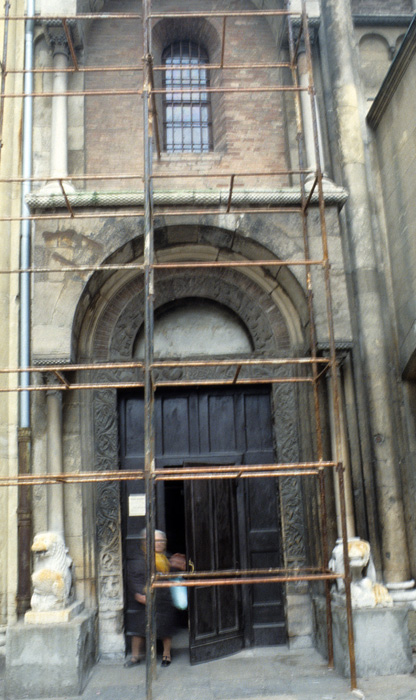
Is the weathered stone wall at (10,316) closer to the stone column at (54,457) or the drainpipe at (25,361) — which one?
the drainpipe at (25,361)

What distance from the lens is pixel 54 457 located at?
738cm

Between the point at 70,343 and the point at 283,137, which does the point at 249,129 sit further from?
the point at 70,343

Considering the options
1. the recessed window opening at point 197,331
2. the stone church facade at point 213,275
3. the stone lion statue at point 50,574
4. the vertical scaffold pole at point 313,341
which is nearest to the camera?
the stone lion statue at point 50,574

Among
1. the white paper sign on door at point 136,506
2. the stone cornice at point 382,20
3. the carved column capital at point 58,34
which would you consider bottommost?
the white paper sign on door at point 136,506

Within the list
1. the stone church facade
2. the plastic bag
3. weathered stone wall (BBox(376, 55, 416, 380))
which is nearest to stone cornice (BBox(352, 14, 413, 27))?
the stone church facade

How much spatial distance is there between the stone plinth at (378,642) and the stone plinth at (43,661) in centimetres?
258

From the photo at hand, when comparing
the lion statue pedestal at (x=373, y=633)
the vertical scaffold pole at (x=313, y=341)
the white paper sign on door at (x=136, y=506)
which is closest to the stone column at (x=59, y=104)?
the vertical scaffold pole at (x=313, y=341)

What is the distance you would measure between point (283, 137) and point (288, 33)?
4.40ft

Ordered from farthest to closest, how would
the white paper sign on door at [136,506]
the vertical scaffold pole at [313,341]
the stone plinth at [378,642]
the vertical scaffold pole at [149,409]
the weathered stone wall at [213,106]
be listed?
1. the weathered stone wall at [213,106]
2. the white paper sign on door at [136,506]
3. the vertical scaffold pole at [313,341]
4. the stone plinth at [378,642]
5. the vertical scaffold pole at [149,409]

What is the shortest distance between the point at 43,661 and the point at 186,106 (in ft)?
24.2

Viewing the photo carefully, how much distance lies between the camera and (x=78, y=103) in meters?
8.86

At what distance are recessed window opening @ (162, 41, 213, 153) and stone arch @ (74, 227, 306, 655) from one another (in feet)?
6.30

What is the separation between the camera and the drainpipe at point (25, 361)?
7.34 meters

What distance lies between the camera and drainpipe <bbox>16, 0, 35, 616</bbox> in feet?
24.1
